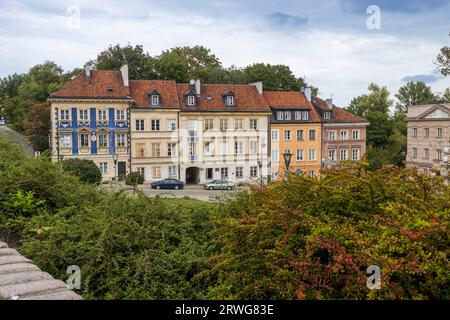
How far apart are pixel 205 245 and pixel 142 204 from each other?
173 cm

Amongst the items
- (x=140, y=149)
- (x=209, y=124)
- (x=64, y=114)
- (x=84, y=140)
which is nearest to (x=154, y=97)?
(x=140, y=149)

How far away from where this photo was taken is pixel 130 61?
5541 centimetres

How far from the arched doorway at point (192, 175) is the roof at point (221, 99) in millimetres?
5774

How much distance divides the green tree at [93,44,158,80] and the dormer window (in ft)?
41.1

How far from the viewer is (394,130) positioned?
2356 inches

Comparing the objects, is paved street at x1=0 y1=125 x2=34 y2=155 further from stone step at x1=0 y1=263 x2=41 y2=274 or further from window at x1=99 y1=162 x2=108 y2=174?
stone step at x1=0 y1=263 x2=41 y2=274

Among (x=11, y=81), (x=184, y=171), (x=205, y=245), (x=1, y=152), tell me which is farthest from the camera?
(x=11, y=81)

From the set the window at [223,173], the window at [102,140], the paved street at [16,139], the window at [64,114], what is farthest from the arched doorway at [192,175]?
the paved street at [16,139]

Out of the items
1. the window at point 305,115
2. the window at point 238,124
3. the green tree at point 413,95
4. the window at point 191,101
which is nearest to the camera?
the window at point 191,101

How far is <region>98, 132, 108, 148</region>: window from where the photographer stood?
4266cm

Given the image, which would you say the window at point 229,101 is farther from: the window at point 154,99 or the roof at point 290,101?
the window at point 154,99

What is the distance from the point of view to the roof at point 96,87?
136 feet
